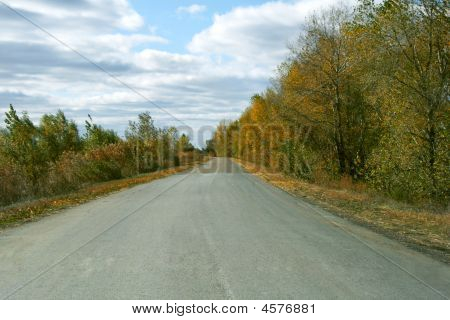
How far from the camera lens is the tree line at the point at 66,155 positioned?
24.2m

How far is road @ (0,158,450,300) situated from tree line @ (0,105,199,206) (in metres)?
11.6

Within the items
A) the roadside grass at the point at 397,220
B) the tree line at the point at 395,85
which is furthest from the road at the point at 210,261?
the tree line at the point at 395,85

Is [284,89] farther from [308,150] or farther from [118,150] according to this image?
[118,150]

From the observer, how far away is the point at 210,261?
7.74 metres

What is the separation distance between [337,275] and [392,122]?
14.7 meters

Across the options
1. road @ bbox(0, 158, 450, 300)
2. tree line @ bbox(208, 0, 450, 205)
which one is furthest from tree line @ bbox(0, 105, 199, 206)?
tree line @ bbox(208, 0, 450, 205)

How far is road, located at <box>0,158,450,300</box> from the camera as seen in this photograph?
6223 millimetres

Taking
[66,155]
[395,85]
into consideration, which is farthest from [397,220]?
[66,155]

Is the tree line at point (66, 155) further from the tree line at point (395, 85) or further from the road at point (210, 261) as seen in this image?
the tree line at point (395, 85)

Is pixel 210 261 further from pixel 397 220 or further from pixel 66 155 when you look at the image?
pixel 66 155

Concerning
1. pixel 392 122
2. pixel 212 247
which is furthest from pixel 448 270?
pixel 392 122

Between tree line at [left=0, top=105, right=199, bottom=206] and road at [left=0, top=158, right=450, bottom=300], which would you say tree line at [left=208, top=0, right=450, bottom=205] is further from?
tree line at [left=0, top=105, right=199, bottom=206]

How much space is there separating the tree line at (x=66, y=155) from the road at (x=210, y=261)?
455 inches

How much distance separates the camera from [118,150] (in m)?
43.2
